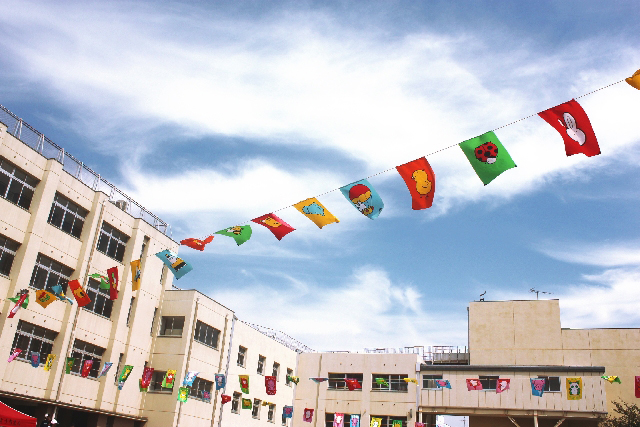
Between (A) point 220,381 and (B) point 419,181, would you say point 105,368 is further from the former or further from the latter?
(B) point 419,181

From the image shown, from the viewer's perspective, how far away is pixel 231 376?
111 feet

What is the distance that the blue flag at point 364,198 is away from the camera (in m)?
16.3

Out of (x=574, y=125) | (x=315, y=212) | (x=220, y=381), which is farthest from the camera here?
(x=220, y=381)

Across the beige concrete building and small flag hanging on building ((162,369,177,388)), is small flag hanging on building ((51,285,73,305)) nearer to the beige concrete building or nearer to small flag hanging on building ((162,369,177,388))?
the beige concrete building

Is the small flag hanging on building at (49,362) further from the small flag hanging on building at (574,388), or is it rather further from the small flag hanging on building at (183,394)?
the small flag hanging on building at (574,388)

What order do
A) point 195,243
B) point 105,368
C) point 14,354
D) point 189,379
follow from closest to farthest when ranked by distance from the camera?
point 195,243 → point 14,354 → point 105,368 → point 189,379

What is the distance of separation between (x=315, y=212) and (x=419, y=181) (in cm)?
378

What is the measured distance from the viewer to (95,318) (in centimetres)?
2688

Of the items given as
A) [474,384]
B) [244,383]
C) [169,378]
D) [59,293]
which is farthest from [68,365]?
[474,384]

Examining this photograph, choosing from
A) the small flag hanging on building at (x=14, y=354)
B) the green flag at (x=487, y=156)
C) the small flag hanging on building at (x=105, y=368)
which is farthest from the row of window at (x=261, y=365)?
the green flag at (x=487, y=156)

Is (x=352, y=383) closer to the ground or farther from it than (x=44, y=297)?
closer to the ground

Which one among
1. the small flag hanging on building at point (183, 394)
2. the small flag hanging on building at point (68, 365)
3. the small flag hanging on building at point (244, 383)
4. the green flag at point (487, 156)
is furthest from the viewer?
the small flag hanging on building at point (244, 383)

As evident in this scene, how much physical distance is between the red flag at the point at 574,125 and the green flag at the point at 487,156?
53.3 inches

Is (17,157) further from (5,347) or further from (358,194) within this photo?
(358,194)
